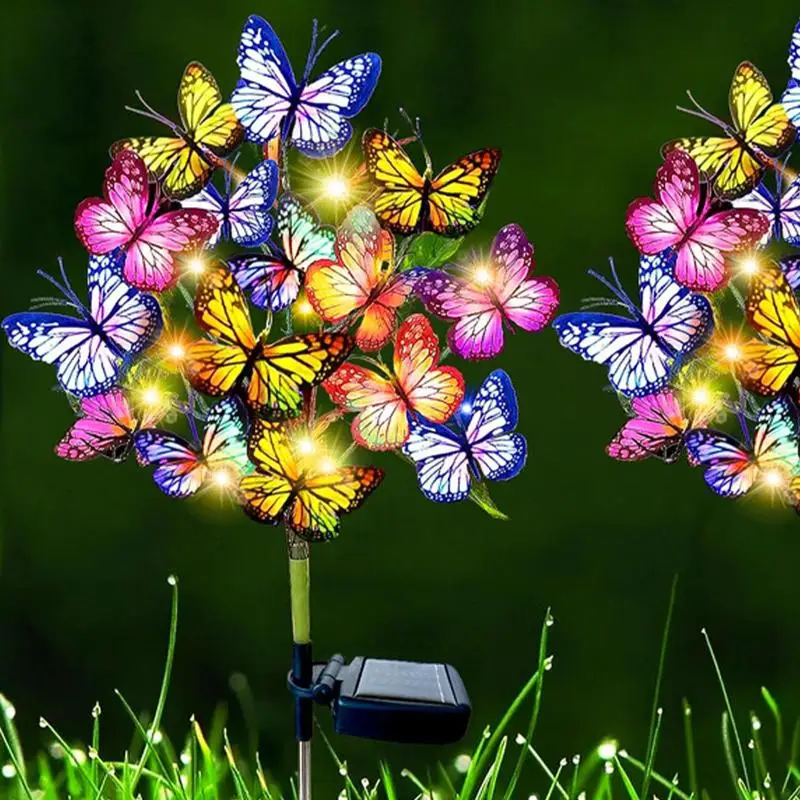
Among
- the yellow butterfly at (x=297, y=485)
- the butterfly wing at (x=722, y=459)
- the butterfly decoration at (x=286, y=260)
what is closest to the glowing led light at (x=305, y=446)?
the yellow butterfly at (x=297, y=485)

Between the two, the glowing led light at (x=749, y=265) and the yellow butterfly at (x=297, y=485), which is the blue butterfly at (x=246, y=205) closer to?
the yellow butterfly at (x=297, y=485)

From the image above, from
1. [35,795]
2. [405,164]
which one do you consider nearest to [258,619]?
[35,795]

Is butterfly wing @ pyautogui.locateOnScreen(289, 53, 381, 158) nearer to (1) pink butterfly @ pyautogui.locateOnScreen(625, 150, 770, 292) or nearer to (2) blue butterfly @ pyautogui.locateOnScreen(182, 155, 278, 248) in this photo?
(2) blue butterfly @ pyautogui.locateOnScreen(182, 155, 278, 248)

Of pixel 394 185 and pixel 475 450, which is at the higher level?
pixel 394 185

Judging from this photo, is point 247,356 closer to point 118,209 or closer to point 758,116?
point 118,209

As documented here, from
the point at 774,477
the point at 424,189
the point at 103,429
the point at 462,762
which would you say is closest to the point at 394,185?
the point at 424,189

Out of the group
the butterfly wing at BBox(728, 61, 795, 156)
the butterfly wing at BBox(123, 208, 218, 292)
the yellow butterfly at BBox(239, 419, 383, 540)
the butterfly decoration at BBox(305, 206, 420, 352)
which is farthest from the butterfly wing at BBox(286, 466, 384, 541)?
the butterfly wing at BBox(728, 61, 795, 156)
